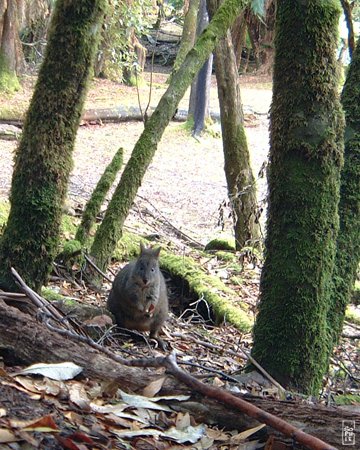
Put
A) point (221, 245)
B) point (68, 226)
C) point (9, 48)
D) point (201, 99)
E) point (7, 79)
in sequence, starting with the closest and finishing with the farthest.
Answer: point (68, 226), point (221, 245), point (9, 48), point (201, 99), point (7, 79)

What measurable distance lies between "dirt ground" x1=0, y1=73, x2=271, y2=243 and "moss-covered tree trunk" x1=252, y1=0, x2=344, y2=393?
686 centimetres

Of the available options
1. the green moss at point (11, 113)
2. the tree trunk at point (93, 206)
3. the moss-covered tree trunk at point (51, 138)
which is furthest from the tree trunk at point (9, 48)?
the moss-covered tree trunk at point (51, 138)

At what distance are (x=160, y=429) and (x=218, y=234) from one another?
9600mm

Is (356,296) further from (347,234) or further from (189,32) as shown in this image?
(189,32)

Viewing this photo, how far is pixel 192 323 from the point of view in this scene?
7555 millimetres

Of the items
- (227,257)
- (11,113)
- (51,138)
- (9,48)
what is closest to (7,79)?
(9,48)

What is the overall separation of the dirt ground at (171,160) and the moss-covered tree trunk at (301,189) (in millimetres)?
6857

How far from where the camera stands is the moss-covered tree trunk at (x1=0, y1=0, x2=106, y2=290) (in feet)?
15.0

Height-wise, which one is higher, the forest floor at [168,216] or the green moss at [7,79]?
the green moss at [7,79]
